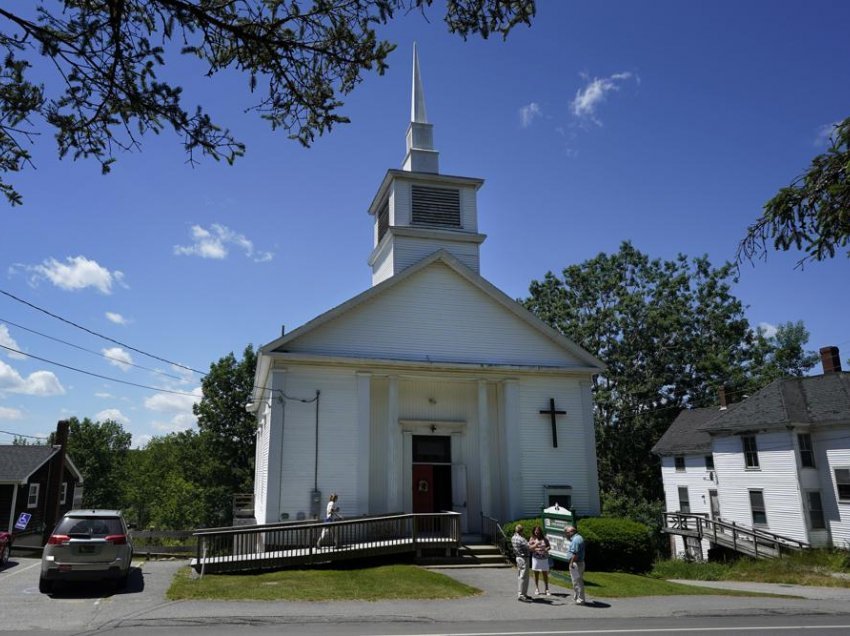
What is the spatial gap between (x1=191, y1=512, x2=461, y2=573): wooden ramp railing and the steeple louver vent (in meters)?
11.0

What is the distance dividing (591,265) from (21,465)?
4000 centimetres

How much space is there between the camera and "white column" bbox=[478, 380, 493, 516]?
2023 centimetres

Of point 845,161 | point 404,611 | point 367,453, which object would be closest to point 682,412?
point 367,453

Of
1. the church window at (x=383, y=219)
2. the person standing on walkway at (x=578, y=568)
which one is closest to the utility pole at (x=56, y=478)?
the church window at (x=383, y=219)

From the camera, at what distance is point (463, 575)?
1596 cm

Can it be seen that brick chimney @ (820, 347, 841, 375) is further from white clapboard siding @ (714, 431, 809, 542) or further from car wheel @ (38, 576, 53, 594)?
car wheel @ (38, 576, 53, 594)

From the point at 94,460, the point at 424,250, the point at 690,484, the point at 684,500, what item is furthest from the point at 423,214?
the point at 94,460

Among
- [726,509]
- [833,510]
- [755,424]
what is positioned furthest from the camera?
[726,509]

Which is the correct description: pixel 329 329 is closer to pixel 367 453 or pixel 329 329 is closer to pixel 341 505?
pixel 367 453

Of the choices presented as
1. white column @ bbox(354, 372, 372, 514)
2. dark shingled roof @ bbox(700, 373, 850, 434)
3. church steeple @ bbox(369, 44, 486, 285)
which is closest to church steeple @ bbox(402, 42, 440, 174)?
church steeple @ bbox(369, 44, 486, 285)

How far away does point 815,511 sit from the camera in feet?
95.8

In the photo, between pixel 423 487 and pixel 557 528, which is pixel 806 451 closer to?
pixel 423 487

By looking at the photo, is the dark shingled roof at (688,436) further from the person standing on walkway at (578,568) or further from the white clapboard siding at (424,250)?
the person standing on walkway at (578,568)

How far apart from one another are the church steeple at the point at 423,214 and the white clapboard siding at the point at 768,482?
62.2 ft
